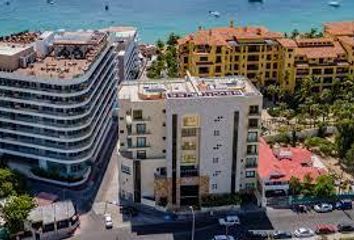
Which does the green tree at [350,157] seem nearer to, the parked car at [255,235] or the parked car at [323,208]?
the parked car at [323,208]

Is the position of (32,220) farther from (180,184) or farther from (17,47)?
(17,47)

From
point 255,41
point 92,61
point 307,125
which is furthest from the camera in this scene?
point 255,41

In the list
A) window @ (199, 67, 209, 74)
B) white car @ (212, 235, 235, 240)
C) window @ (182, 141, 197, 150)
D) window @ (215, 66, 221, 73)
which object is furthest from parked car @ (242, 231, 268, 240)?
window @ (215, 66, 221, 73)

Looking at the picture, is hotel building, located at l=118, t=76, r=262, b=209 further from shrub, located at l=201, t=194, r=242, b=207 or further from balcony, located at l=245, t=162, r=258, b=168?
shrub, located at l=201, t=194, r=242, b=207

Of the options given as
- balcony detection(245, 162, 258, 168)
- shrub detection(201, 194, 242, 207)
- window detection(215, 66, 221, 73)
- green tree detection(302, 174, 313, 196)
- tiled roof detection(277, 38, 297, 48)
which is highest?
tiled roof detection(277, 38, 297, 48)

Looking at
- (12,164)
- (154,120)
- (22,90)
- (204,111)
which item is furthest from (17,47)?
(204,111)

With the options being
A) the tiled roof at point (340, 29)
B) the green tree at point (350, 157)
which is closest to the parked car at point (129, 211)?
the green tree at point (350, 157)
